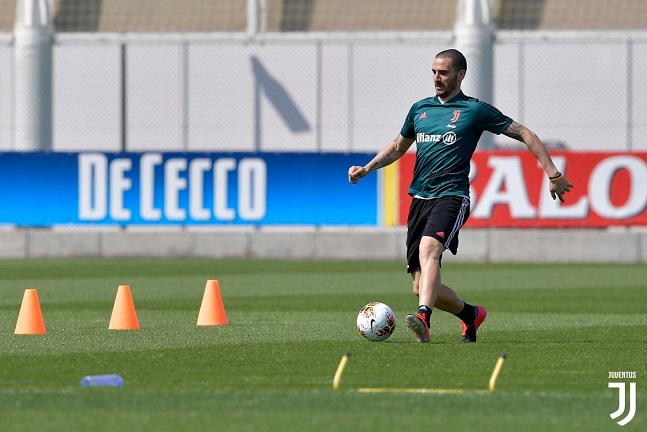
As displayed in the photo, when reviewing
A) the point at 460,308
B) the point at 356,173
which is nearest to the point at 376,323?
the point at 460,308

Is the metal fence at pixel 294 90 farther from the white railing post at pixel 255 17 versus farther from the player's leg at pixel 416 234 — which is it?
the player's leg at pixel 416 234

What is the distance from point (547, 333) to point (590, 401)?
476cm

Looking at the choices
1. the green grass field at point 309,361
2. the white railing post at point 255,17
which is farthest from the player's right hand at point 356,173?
the white railing post at point 255,17

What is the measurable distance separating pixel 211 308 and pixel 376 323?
2355 mm

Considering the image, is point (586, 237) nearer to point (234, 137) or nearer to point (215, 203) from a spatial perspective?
point (215, 203)

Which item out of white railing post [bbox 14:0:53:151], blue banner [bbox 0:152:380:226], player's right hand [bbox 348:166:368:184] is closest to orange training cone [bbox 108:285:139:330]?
player's right hand [bbox 348:166:368:184]

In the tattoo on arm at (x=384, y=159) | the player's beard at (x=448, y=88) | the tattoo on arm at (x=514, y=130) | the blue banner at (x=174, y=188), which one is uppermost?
the player's beard at (x=448, y=88)

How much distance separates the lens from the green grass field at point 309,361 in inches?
303

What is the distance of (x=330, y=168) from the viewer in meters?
27.1

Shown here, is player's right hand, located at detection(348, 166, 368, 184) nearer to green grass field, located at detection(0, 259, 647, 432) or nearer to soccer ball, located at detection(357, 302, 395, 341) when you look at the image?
soccer ball, located at detection(357, 302, 395, 341)

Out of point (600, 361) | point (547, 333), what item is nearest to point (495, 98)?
point (547, 333)

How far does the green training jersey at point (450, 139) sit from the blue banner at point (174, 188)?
15.0 m

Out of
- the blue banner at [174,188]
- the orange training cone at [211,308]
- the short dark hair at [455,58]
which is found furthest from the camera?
the blue banner at [174,188]

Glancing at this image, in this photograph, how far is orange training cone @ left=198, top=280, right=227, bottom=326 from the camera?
1359 cm
